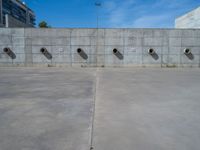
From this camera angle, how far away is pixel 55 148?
2.06 m

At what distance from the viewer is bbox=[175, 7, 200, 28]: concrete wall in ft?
42.8

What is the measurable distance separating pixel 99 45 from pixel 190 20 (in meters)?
8.12

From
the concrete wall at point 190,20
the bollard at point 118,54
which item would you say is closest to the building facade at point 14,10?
the concrete wall at point 190,20

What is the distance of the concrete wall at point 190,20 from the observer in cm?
1304

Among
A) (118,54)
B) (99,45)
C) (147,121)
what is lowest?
(147,121)

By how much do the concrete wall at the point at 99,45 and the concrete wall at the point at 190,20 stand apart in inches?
125

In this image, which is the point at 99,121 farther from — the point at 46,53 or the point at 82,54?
the point at 46,53

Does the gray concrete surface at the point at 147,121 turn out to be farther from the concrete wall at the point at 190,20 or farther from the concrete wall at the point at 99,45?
the concrete wall at the point at 190,20

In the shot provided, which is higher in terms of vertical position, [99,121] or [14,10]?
[14,10]

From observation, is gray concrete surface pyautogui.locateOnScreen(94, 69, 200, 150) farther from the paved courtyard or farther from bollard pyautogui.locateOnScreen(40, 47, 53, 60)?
bollard pyautogui.locateOnScreen(40, 47, 53, 60)

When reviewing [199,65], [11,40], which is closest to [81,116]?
[11,40]

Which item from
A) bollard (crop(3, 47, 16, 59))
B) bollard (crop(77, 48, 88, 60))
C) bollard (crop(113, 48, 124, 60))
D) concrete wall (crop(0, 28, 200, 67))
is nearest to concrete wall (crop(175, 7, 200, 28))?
concrete wall (crop(0, 28, 200, 67))

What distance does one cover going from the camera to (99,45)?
1062 cm

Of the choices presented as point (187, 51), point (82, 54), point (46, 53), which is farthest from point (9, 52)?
point (187, 51)
